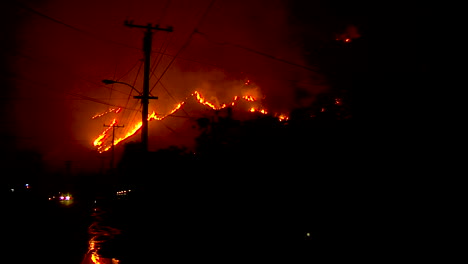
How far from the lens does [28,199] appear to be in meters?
41.2

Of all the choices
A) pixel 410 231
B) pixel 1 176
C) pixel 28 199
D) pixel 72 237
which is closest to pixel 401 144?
pixel 410 231

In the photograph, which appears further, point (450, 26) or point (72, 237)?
point (72, 237)

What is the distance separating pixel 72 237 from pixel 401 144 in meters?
12.9

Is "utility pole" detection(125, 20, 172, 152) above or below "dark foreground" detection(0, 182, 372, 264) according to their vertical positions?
above

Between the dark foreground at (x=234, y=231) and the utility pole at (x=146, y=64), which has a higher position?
the utility pole at (x=146, y=64)

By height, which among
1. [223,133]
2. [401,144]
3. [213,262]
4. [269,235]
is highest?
[223,133]

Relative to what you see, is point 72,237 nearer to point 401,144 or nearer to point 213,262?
point 213,262

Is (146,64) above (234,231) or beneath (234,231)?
above

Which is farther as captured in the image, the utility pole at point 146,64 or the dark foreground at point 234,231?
the utility pole at point 146,64

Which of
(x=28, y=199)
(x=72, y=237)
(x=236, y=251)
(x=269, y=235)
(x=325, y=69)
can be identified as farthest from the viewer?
(x=28, y=199)

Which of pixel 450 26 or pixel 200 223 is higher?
pixel 450 26

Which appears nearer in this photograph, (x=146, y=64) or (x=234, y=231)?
(x=234, y=231)

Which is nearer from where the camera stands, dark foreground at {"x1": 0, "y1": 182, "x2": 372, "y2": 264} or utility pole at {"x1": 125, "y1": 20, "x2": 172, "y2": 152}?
dark foreground at {"x1": 0, "y1": 182, "x2": 372, "y2": 264}

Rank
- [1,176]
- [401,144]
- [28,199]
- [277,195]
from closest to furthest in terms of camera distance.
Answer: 1. [401,144]
2. [277,195]
3. [28,199]
4. [1,176]
